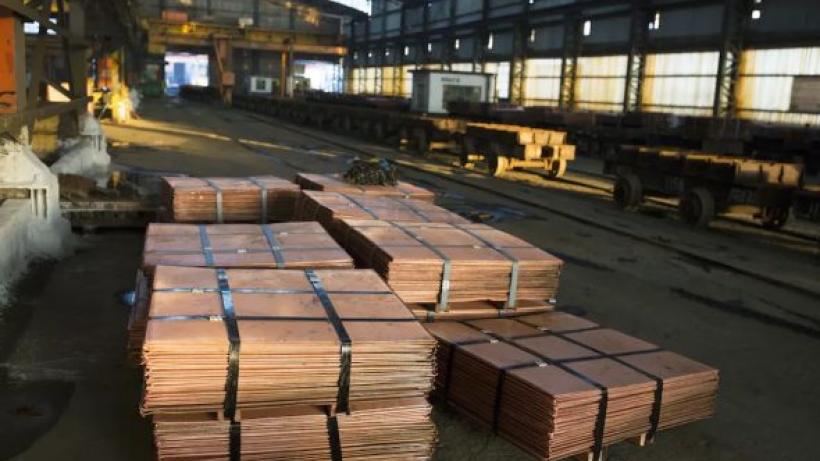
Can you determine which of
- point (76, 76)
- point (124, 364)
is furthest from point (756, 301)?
point (76, 76)

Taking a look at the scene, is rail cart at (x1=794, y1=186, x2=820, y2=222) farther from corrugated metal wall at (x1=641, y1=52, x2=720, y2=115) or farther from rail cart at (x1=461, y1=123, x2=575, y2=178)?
corrugated metal wall at (x1=641, y1=52, x2=720, y2=115)

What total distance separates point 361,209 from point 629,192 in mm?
7586

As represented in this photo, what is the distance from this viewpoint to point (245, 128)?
2928 cm

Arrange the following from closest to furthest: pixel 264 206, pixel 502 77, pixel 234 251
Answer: pixel 234 251, pixel 264 206, pixel 502 77

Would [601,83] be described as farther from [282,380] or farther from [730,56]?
[282,380]

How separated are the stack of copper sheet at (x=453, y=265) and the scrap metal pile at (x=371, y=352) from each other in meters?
0.01

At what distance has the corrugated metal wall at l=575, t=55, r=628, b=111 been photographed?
2920cm

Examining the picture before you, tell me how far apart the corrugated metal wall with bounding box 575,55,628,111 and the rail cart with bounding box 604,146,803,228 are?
1747 cm

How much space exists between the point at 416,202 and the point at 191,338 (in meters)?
4.33

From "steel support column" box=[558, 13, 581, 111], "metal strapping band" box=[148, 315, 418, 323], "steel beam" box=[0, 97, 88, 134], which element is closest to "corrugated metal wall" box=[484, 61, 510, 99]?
"steel support column" box=[558, 13, 581, 111]

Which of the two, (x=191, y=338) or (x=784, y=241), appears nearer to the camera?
(x=191, y=338)

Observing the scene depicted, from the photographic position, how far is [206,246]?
5043mm

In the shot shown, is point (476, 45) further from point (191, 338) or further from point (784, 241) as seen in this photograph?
point (191, 338)

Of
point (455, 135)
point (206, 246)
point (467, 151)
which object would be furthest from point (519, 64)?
point (206, 246)
